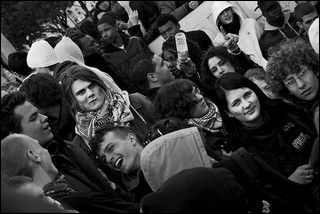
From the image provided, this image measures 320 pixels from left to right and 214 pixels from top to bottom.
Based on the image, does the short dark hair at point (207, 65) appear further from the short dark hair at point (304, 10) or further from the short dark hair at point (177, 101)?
the short dark hair at point (304, 10)

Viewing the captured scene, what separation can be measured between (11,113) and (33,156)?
2.55ft

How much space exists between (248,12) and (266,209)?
5268mm

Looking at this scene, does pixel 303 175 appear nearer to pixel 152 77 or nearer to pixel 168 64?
pixel 152 77

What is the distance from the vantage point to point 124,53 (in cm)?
626

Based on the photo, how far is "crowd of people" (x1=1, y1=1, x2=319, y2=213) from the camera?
204 cm

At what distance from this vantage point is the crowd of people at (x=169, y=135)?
2.04 metres

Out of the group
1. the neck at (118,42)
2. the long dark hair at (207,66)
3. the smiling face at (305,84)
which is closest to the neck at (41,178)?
the smiling face at (305,84)

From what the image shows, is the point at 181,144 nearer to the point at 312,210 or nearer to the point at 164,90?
the point at 312,210

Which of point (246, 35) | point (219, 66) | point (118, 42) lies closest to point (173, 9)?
point (118, 42)

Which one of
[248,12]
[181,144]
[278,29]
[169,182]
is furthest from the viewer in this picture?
[248,12]

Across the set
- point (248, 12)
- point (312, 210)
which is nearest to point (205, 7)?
point (248, 12)

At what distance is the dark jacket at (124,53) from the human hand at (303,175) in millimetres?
2815

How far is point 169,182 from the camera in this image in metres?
1.93

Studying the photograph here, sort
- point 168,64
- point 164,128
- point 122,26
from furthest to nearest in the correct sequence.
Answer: point 122,26 < point 168,64 < point 164,128
